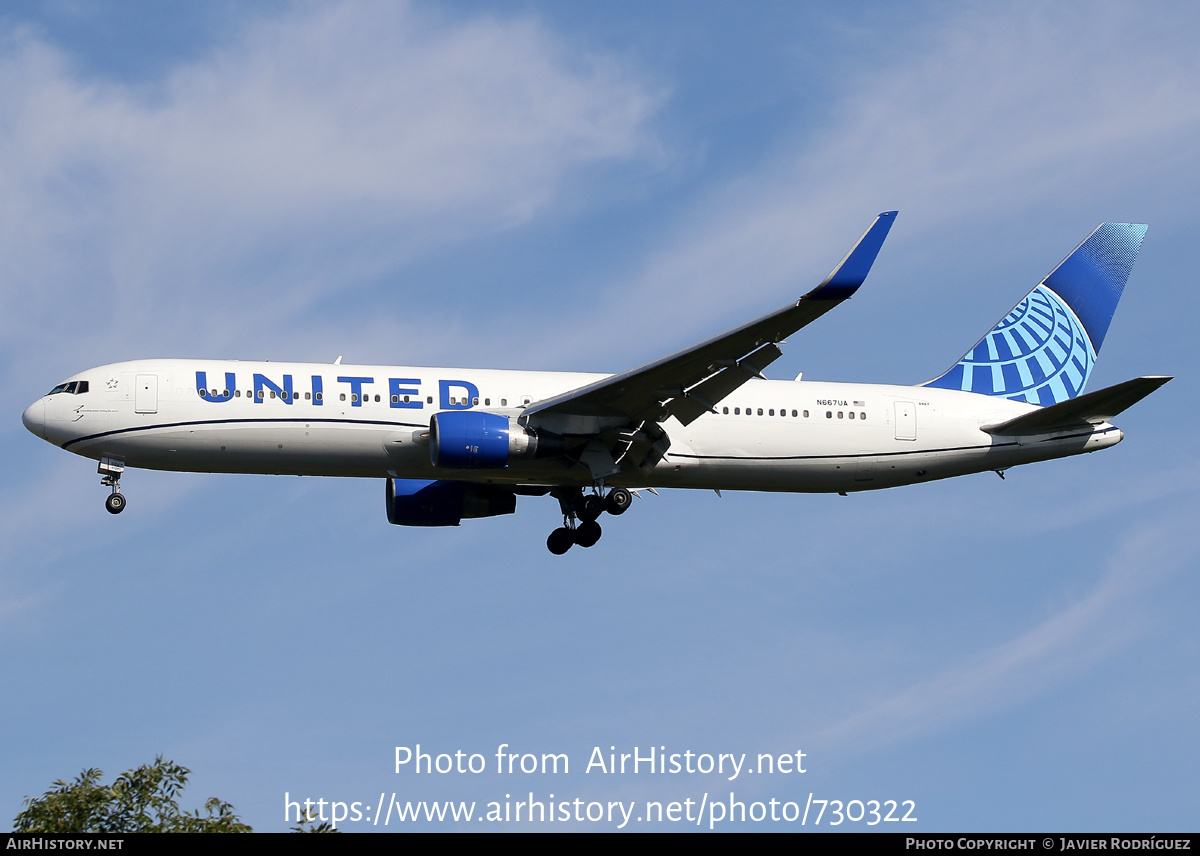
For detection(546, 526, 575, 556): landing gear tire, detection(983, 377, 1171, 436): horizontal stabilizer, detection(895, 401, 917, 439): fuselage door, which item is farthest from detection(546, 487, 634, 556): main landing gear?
detection(983, 377, 1171, 436): horizontal stabilizer

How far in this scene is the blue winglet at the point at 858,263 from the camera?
82.6 feet

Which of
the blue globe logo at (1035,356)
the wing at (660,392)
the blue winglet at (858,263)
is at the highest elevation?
the blue globe logo at (1035,356)

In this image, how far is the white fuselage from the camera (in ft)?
102

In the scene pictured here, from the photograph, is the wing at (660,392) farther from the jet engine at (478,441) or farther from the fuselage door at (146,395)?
the fuselage door at (146,395)

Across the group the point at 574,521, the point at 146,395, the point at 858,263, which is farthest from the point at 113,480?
the point at 858,263

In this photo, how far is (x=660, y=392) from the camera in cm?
3112

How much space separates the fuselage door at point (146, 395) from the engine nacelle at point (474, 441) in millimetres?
6123

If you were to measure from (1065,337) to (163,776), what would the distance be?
29.3 metres

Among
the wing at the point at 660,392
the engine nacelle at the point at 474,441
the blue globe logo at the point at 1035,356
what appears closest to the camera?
the wing at the point at 660,392

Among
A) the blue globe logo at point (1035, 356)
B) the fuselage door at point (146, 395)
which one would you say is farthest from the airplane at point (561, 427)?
the blue globe logo at point (1035, 356)

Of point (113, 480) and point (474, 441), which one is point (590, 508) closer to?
point (474, 441)
